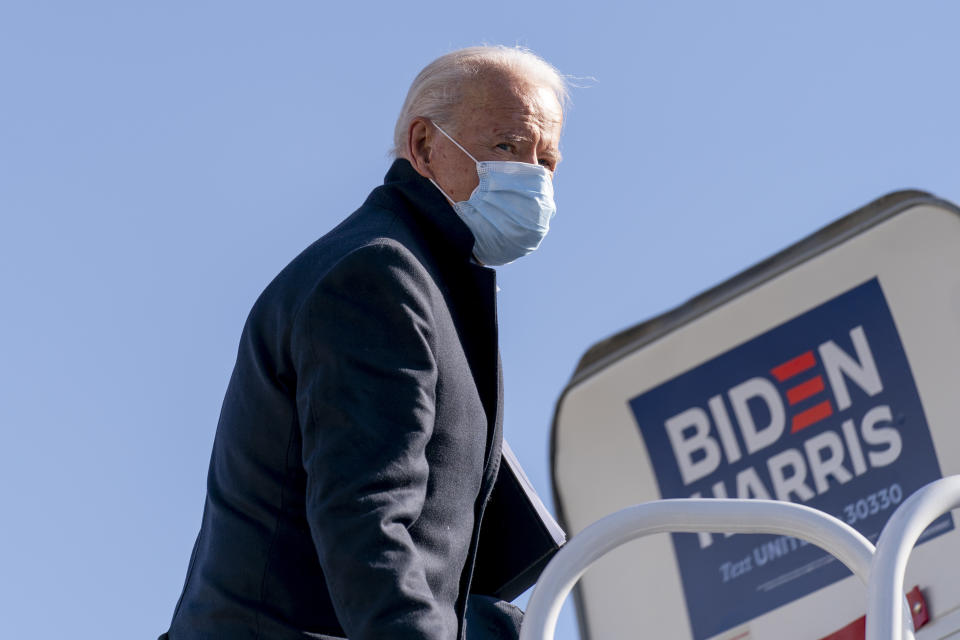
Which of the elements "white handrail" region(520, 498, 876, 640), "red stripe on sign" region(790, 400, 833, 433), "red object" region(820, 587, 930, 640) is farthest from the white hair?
"red stripe on sign" region(790, 400, 833, 433)

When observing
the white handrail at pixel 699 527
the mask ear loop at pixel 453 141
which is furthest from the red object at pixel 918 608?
the white handrail at pixel 699 527

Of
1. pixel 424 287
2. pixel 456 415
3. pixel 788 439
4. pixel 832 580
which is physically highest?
pixel 424 287

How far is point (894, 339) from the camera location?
24.2 feet

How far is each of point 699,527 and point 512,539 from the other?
687 mm

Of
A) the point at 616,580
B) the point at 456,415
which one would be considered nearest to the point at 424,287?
the point at 456,415

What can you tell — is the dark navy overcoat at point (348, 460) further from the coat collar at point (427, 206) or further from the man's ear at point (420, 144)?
the man's ear at point (420, 144)

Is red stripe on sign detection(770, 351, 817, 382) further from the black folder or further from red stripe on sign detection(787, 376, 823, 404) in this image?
the black folder

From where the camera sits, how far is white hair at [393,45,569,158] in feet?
10.9

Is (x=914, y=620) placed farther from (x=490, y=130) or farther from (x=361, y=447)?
(x=361, y=447)

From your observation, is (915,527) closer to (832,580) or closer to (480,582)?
(480,582)

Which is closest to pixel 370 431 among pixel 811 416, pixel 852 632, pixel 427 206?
pixel 427 206

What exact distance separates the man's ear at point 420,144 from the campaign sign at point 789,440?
4.13 meters

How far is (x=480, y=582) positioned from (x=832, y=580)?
4557mm

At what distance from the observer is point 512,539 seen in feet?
10.3
